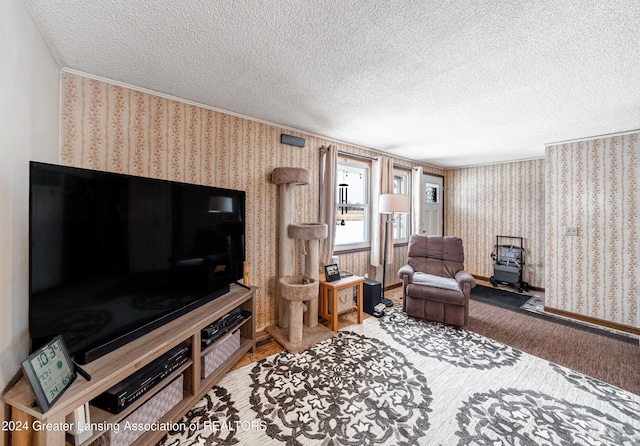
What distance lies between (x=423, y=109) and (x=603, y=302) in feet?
11.1

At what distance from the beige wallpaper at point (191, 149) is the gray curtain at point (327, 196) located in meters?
0.10

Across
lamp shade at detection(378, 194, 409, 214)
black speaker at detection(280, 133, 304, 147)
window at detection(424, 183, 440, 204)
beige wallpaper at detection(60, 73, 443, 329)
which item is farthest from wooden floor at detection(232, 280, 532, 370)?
window at detection(424, 183, 440, 204)

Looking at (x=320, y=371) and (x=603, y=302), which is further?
(x=603, y=302)

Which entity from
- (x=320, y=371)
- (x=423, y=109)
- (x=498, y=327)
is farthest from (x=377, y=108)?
(x=498, y=327)

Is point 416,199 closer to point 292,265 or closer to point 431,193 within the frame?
point 431,193

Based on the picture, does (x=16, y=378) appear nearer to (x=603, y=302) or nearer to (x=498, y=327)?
(x=498, y=327)

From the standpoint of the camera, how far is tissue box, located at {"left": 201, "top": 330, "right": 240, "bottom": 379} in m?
1.76

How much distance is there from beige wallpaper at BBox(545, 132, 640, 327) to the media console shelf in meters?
4.19

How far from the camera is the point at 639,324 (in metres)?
2.68

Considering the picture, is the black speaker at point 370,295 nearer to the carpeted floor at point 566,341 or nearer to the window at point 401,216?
the carpeted floor at point 566,341

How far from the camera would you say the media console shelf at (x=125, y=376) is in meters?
0.95

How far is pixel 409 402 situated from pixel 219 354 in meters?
Result: 1.51

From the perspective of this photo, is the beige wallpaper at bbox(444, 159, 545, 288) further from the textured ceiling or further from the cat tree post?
the cat tree post

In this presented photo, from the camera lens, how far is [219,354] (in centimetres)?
191
